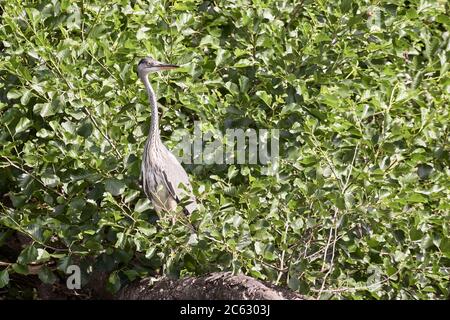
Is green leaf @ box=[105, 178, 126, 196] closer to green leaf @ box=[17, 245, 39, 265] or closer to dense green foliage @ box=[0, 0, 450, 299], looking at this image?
dense green foliage @ box=[0, 0, 450, 299]

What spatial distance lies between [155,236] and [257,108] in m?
1.07

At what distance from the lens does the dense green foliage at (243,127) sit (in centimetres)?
622

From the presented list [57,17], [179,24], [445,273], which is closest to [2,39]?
[57,17]

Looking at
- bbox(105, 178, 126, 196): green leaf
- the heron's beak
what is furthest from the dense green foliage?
the heron's beak

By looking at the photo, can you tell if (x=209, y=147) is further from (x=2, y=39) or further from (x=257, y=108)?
(x=2, y=39)

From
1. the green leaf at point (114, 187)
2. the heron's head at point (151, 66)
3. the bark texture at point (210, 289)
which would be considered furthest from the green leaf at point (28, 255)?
the heron's head at point (151, 66)

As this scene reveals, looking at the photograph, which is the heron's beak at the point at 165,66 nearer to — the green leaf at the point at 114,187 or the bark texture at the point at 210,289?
the green leaf at the point at 114,187

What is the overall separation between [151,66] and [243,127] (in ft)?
2.12

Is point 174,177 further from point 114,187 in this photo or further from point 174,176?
point 114,187

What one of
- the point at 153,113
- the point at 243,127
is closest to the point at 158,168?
the point at 153,113

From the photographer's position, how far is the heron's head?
21.5ft

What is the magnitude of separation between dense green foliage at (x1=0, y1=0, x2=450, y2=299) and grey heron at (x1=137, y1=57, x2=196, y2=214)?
8 centimetres

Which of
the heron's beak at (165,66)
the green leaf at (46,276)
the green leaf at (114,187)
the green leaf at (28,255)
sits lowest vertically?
the green leaf at (46,276)
